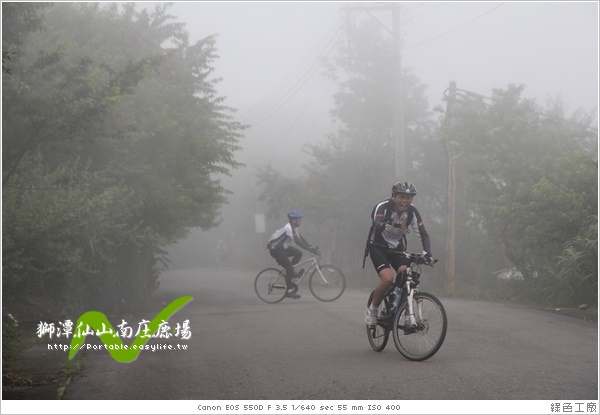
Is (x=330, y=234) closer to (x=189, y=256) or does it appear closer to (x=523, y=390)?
(x=189, y=256)

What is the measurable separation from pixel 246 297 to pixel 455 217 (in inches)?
314

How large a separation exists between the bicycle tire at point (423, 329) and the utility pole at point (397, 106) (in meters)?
12.1

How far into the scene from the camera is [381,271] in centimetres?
763

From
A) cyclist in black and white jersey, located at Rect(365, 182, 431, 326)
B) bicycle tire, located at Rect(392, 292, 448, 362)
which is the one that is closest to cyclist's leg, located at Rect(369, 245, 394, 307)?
cyclist in black and white jersey, located at Rect(365, 182, 431, 326)

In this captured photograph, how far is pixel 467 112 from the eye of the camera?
20.1 meters

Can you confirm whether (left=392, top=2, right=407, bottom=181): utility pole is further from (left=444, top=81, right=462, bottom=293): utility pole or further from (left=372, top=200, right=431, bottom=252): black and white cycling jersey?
(left=372, top=200, right=431, bottom=252): black and white cycling jersey

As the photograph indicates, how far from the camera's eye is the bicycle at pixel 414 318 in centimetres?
706

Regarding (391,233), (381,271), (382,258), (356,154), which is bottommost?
(381,271)

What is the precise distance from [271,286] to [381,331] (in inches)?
257

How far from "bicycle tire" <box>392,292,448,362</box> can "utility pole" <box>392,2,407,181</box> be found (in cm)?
1211

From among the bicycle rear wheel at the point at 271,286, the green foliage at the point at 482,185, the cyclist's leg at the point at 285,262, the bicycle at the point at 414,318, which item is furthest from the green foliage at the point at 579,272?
the bicycle at the point at 414,318

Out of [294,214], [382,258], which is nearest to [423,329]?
[382,258]

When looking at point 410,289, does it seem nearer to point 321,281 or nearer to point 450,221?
point 321,281

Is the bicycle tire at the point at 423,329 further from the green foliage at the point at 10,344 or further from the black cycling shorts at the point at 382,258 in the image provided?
the green foliage at the point at 10,344
